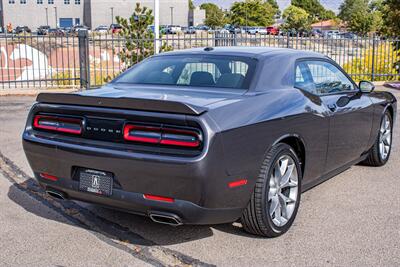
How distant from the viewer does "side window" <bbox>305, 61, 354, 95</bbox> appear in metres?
5.36

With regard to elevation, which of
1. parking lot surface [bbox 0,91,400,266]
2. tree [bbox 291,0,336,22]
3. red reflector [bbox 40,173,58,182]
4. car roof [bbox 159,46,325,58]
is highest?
tree [bbox 291,0,336,22]

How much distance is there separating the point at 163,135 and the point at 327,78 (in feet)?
8.14

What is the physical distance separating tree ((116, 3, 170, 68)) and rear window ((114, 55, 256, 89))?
9749mm

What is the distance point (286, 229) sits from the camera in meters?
4.48

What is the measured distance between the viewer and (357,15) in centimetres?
9625

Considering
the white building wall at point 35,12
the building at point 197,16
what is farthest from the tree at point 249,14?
the white building wall at point 35,12

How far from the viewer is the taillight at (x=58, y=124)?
420 cm

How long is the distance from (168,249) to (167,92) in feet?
4.34

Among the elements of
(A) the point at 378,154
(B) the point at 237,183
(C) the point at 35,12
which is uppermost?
(C) the point at 35,12

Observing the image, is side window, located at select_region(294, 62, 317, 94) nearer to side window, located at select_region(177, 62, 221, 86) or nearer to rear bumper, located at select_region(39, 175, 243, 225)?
side window, located at select_region(177, 62, 221, 86)

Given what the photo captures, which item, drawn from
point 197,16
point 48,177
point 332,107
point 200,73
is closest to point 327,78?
point 332,107

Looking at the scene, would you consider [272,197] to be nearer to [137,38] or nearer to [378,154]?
[378,154]

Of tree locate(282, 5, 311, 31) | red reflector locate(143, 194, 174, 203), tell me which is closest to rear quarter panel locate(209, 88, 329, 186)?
red reflector locate(143, 194, 174, 203)

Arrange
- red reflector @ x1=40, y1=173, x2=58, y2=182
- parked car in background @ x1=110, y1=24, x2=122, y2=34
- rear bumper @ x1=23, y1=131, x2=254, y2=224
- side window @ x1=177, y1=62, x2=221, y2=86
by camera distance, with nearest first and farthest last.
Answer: rear bumper @ x1=23, y1=131, x2=254, y2=224, red reflector @ x1=40, y1=173, x2=58, y2=182, side window @ x1=177, y1=62, x2=221, y2=86, parked car in background @ x1=110, y1=24, x2=122, y2=34
